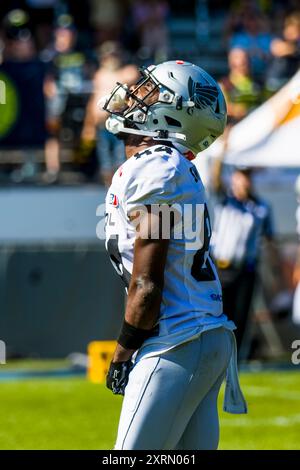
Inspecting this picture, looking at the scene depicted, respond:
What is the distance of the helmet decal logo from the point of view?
414cm

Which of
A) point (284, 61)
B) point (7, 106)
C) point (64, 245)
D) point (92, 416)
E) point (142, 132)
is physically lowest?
point (64, 245)


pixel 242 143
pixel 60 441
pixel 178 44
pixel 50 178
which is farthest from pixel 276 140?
pixel 178 44

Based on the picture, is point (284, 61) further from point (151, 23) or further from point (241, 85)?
point (151, 23)

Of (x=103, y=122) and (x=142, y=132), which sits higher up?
(x=142, y=132)

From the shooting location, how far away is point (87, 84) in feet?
43.1

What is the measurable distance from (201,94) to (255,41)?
10.3m

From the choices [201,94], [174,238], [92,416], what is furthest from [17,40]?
[174,238]

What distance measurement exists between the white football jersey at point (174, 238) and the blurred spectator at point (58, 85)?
8465mm

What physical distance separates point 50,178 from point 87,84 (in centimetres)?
132

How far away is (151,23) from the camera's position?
50.3ft

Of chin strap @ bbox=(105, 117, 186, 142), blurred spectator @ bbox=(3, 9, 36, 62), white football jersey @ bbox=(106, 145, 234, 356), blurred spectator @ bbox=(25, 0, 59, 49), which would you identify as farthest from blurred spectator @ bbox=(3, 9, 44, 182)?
white football jersey @ bbox=(106, 145, 234, 356)

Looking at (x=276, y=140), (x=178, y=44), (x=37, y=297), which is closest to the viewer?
(x=276, y=140)

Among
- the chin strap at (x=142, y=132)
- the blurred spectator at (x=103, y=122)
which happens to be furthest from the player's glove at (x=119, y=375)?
the blurred spectator at (x=103, y=122)
